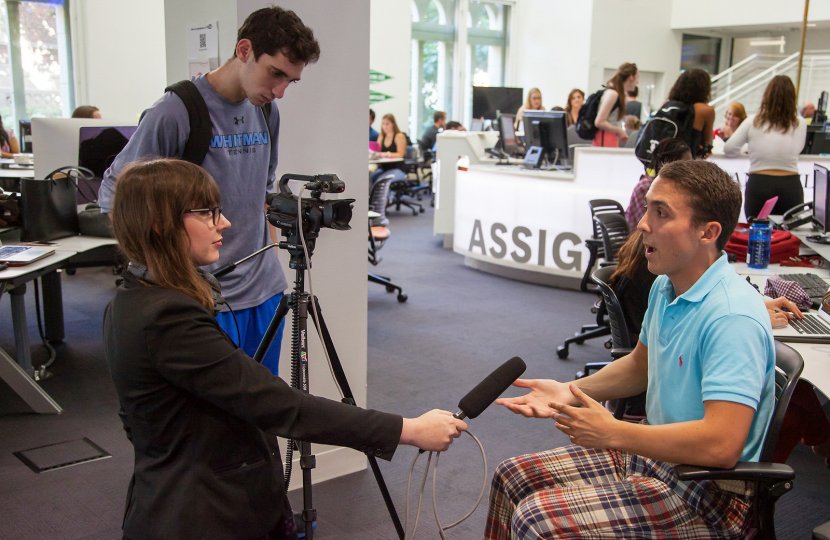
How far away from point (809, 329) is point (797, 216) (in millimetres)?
2252

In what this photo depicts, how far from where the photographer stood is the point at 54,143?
446cm

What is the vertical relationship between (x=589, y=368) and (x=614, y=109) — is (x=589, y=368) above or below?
below

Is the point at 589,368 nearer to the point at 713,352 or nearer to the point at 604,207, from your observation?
the point at 604,207

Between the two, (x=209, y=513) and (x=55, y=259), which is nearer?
(x=209, y=513)

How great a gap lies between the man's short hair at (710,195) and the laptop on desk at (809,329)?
0.87 metres

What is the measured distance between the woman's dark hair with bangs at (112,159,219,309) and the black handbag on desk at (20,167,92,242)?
2.76 metres

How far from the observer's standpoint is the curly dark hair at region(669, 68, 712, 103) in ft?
16.2

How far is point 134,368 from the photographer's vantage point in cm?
132

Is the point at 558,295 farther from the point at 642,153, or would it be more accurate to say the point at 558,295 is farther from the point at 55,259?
the point at 55,259

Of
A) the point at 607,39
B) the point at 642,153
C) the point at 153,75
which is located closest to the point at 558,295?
the point at 642,153

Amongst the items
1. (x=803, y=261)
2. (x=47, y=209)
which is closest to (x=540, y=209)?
(x=803, y=261)

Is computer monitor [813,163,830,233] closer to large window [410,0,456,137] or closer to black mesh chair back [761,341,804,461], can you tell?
black mesh chair back [761,341,804,461]

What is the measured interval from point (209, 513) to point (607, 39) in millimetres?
15536

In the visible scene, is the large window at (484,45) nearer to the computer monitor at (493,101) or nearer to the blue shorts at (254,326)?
the computer monitor at (493,101)
